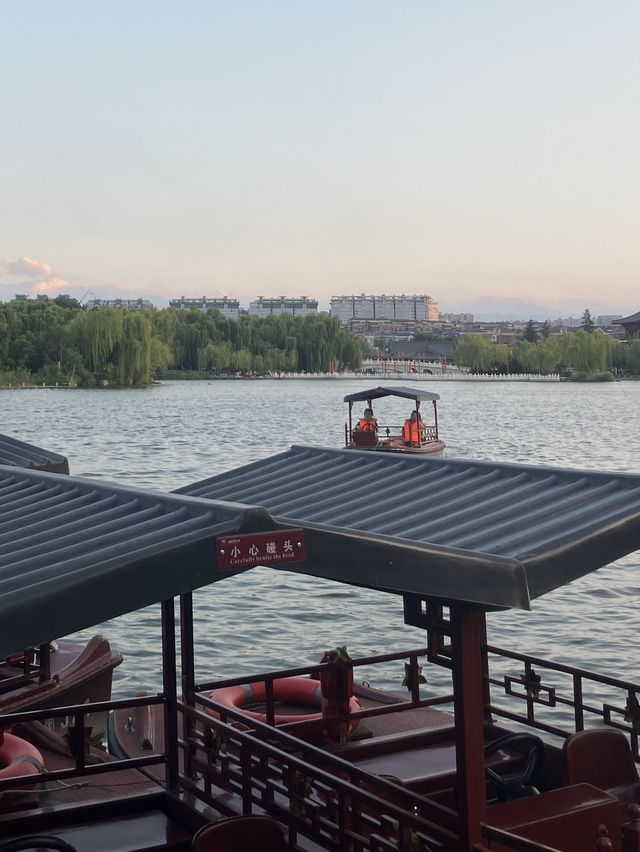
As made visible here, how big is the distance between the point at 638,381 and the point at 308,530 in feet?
516

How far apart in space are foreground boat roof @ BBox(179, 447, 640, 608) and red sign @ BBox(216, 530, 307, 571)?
10 cm

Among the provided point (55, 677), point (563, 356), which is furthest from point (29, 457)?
point (563, 356)

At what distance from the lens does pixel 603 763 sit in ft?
21.7

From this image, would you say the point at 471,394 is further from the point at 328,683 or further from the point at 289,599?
the point at 328,683

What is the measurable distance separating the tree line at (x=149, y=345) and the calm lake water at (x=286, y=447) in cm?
299

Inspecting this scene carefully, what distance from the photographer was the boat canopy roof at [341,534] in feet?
13.2

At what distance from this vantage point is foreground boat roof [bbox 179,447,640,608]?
4.45m

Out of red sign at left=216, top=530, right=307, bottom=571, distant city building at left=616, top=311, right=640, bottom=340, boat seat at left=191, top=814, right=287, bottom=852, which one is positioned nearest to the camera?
red sign at left=216, top=530, right=307, bottom=571

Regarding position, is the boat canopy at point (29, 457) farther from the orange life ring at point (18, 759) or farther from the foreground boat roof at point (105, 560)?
the foreground boat roof at point (105, 560)

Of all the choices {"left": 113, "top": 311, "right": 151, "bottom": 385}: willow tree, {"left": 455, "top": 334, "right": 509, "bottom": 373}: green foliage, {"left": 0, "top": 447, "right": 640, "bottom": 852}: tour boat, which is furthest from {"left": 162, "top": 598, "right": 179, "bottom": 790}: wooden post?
{"left": 455, "top": 334, "right": 509, "bottom": 373}: green foliage

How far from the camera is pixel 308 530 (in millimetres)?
4355

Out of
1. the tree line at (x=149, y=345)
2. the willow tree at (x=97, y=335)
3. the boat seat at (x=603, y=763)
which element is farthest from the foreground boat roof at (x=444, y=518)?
the willow tree at (x=97, y=335)

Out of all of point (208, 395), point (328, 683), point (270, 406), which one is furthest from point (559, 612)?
point (208, 395)

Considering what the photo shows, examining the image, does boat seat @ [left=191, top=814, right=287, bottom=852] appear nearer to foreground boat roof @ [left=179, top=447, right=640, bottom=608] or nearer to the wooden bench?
the wooden bench
